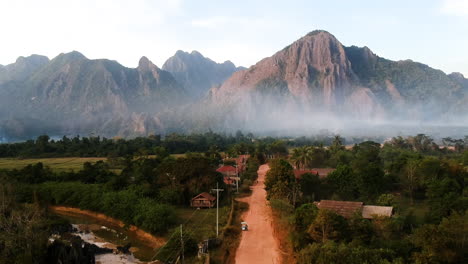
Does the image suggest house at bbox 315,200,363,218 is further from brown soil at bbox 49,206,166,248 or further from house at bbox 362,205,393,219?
brown soil at bbox 49,206,166,248

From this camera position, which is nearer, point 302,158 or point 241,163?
point 302,158

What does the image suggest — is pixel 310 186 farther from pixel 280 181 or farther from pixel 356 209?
pixel 356 209

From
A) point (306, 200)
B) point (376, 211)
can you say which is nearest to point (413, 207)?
point (376, 211)

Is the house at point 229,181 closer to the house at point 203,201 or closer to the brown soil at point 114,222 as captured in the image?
the house at point 203,201

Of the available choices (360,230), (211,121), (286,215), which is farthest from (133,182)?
(211,121)

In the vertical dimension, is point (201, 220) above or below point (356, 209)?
below

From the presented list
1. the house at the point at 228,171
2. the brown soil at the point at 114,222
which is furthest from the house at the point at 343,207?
the house at the point at 228,171

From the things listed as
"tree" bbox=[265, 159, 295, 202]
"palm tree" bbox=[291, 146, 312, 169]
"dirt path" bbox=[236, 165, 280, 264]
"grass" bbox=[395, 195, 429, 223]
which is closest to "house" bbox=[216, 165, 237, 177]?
"palm tree" bbox=[291, 146, 312, 169]
